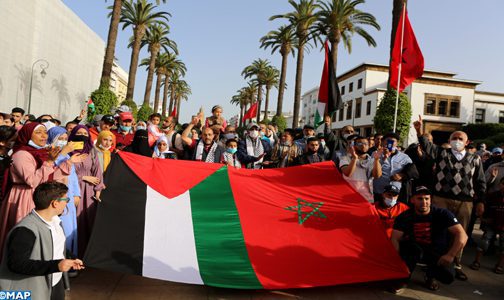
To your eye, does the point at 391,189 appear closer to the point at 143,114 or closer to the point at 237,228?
the point at 237,228

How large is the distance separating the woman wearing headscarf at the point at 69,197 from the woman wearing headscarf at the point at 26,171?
28 centimetres

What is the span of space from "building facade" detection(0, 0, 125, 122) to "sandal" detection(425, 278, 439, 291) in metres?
26.5

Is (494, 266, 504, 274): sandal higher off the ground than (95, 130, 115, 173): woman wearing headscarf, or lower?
lower

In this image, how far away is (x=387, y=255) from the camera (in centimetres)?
457

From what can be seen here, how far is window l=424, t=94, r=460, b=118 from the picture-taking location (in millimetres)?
38625

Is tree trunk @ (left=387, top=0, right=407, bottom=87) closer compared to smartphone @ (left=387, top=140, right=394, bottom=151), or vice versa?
smartphone @ (left=387, top=140, right=394, bottom=151)

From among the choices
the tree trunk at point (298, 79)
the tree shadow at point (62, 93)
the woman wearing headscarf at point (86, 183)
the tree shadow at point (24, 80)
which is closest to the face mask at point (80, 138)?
the woman wearing headscarf at point (86, 183)

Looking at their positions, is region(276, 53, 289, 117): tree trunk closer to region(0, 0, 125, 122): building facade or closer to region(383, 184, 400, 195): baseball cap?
region(0, 0, 125, 122): building facade

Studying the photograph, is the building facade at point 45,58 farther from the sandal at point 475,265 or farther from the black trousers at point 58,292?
the sandal at point 475,265

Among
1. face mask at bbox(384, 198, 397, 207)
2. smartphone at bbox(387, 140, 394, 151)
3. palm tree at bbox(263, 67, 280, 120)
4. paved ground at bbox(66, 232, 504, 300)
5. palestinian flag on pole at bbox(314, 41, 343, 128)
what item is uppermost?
palm tree at bbox(263, 67, 280, 120)

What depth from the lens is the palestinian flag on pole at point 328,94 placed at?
30.0 feet

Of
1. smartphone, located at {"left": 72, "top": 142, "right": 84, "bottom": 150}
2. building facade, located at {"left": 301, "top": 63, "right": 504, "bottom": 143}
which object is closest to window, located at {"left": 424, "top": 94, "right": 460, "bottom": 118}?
building facade, located at {"left": 301, "top": 63, "right": 504, "bottom": 143}

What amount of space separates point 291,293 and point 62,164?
10.2 ft

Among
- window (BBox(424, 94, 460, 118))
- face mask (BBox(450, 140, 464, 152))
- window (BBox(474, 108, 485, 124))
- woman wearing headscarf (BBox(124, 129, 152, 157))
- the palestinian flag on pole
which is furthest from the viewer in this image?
window (BBox(474, 108, 485, 124))
